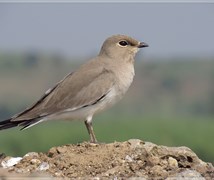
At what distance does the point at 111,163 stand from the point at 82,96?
2215 millimetres

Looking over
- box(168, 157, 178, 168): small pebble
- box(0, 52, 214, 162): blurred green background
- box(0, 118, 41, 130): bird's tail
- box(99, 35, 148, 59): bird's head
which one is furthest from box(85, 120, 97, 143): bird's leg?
box(0, 52, 214, 162): blurred green background

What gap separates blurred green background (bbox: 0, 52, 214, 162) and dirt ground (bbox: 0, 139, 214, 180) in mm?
18011

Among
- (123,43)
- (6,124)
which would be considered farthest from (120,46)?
(6,124)

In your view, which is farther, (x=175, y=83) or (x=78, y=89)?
(x=175, y=83)

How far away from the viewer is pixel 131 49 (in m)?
13.6

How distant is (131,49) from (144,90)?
71.6 meters

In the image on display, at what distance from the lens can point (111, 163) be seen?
1083 centimetres

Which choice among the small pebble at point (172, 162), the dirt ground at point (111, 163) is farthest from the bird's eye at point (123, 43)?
the small pebble at point (172, 162)

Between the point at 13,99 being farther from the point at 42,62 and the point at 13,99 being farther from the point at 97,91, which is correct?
the point at 97,91

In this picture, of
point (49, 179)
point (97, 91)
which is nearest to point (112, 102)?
point (97, 91)

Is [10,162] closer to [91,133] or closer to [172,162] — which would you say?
[91,133]

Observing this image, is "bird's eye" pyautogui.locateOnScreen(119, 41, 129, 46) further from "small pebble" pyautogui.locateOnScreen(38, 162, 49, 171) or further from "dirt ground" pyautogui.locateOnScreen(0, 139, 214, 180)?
"small pebble" pyautogui.locateOnScreen(38, 162, 49, 171)

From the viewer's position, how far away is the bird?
12.6 metres

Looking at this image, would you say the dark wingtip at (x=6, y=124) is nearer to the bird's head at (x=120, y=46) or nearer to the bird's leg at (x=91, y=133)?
the bird's leg at (x=91, y=133)
